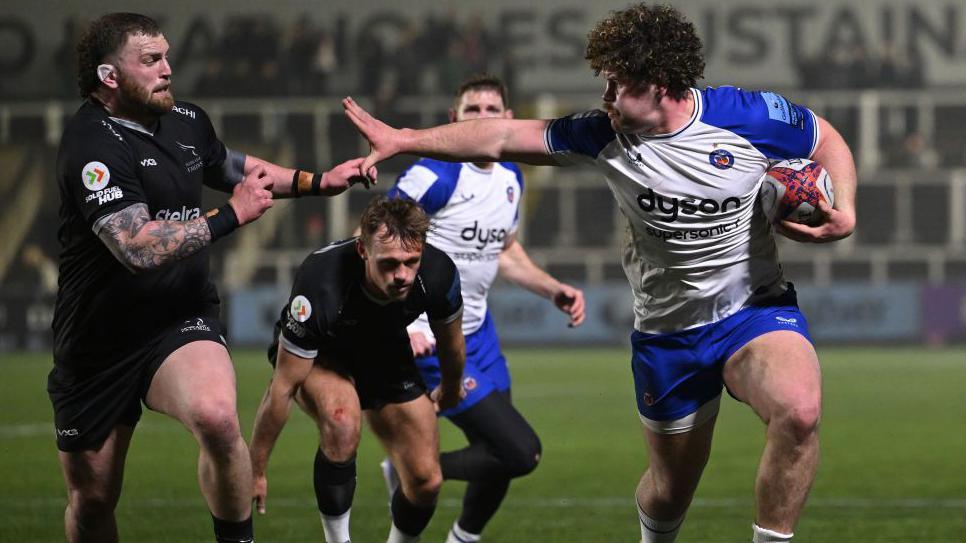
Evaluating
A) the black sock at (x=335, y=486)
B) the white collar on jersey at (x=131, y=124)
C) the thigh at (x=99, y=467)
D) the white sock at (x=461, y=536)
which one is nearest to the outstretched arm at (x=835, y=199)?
the black sock at (x=335, y=486)

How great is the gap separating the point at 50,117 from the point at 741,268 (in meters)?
20.3

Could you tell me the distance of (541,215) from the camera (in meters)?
23.7

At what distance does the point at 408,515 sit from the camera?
6.43m

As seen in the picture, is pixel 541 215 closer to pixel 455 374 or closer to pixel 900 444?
pixel 900 444

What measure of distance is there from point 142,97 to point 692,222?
207 cm

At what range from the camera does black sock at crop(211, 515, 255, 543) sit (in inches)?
213

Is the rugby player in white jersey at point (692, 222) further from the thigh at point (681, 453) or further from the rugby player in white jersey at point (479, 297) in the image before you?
the rugby player in white jersey at point (479, 297)

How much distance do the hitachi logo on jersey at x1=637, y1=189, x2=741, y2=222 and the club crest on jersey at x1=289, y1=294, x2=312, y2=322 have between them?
148 centimetres

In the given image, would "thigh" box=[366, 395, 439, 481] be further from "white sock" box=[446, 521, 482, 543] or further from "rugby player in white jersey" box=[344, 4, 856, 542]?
"rugby player in white jersey" box=[344, 4, 856, 542]

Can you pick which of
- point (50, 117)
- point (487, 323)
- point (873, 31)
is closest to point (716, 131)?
point (487, 323)

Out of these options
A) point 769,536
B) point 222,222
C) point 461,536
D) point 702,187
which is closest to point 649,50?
point 702,187

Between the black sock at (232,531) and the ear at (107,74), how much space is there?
166 centimetres

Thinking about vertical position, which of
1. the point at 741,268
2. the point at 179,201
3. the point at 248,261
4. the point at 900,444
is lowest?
the point at 248,261

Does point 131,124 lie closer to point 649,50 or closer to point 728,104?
point 649,50
